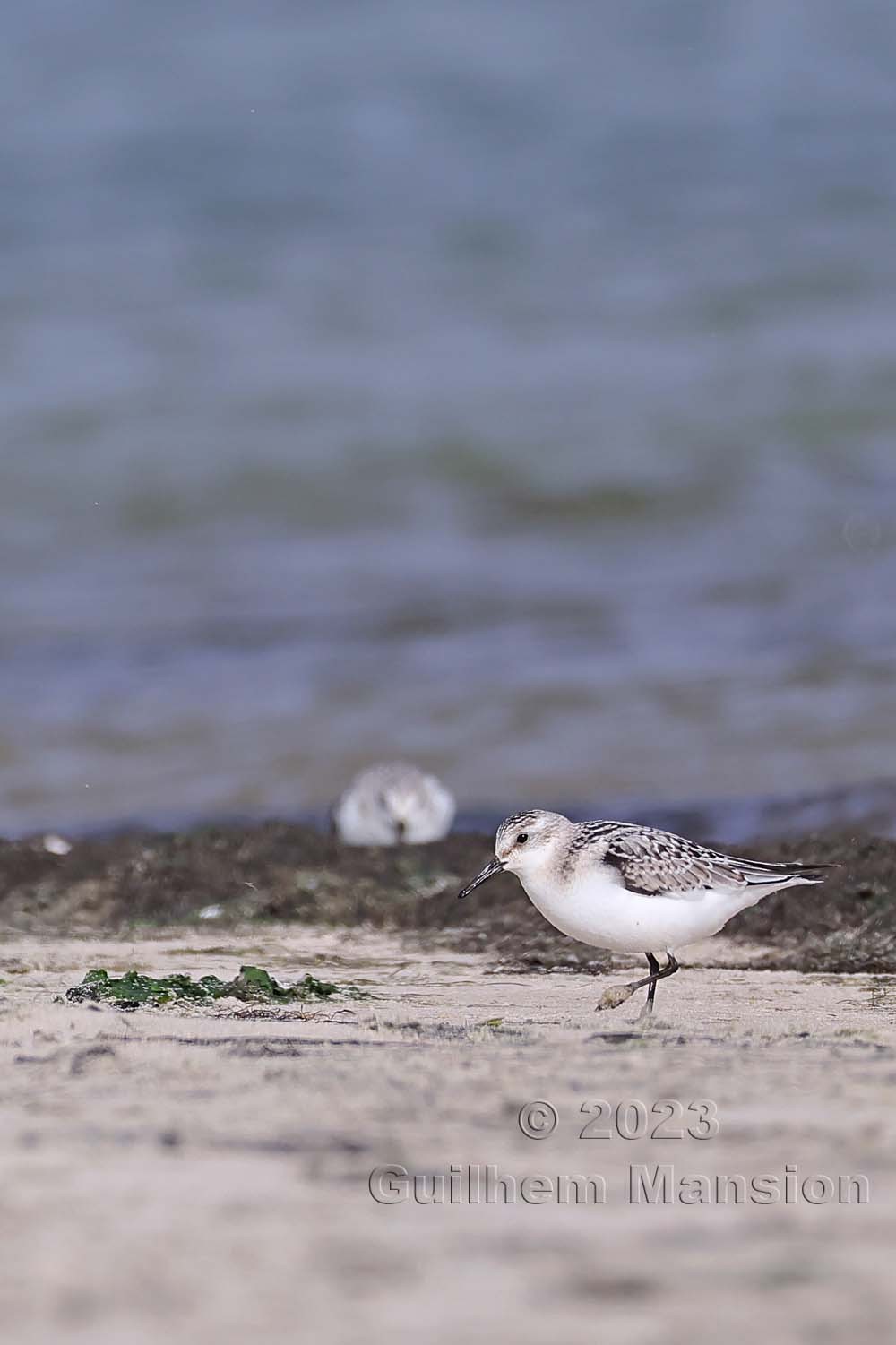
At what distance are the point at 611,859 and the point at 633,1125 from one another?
238 centimetres

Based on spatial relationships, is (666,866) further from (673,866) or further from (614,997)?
(614,997)

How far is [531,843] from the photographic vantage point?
213 inches

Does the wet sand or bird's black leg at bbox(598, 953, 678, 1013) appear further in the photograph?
bird's black leg at bbox(598, 953, 678, 1013)

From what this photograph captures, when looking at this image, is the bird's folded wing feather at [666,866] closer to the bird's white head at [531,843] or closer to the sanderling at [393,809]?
the bird's white head at [531,843]

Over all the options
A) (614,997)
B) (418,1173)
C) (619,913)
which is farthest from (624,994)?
(418,1173)

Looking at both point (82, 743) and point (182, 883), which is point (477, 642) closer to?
point (82, 743)

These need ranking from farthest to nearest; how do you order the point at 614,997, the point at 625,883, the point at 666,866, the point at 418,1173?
the point at 666,866, the point at 625,883, the point at 614,997, the point at 418,1173

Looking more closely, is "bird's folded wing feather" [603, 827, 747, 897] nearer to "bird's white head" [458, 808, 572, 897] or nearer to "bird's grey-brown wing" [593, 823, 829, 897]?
"bird's grey-brown wing" [593, 823, 829, 897]

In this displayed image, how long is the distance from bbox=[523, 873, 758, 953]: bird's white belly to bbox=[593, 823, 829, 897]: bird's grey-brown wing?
0.04 meters

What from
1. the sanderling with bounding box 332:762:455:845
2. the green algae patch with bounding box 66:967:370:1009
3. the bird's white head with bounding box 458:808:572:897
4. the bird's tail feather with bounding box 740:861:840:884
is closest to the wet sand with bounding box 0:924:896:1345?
the green algae patch with bounding box 66:967:370:1009

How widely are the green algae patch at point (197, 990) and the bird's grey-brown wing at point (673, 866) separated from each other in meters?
0.94

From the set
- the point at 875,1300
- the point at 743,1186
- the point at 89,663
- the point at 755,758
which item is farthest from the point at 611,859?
the point at 89,663

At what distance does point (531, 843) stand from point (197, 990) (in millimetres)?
1197

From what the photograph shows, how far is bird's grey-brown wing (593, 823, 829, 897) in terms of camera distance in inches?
206
